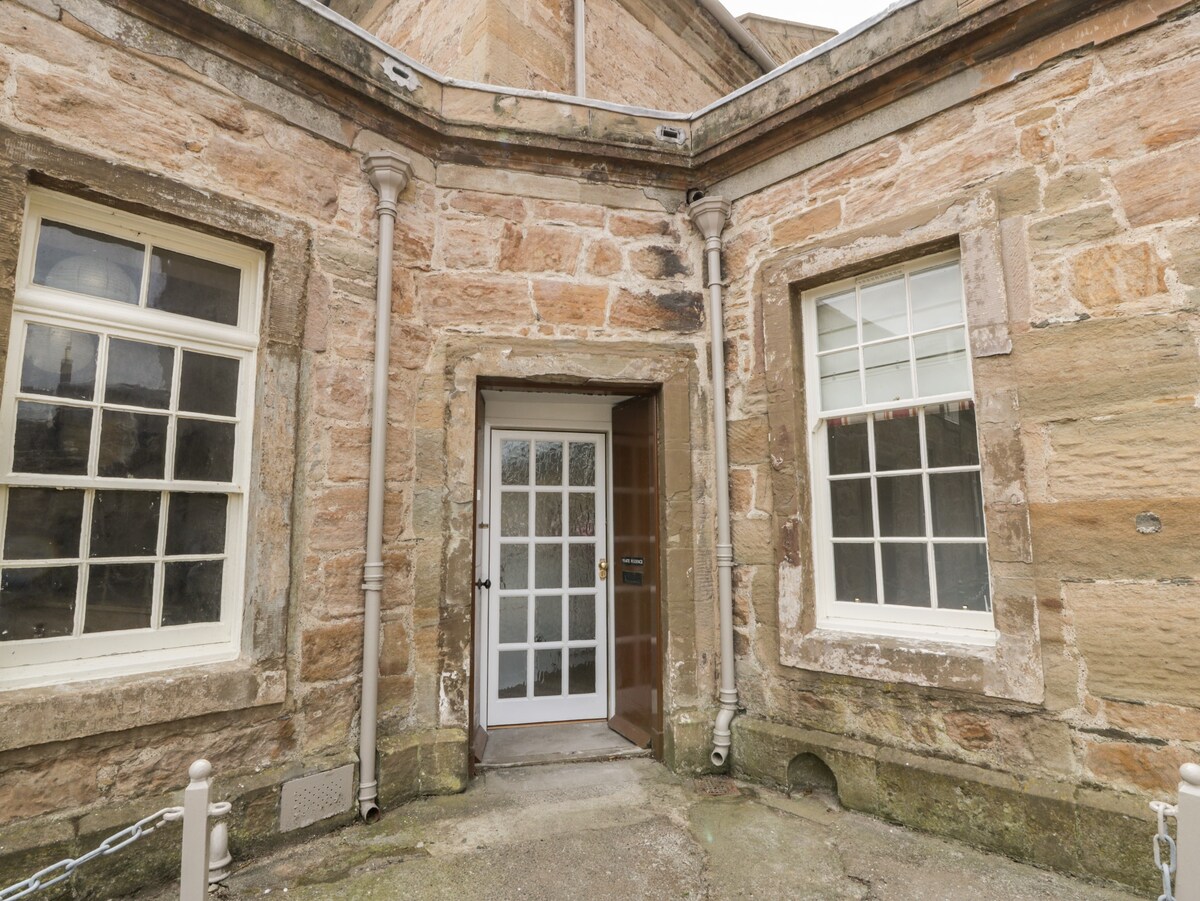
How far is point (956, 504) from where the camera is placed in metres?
3.26

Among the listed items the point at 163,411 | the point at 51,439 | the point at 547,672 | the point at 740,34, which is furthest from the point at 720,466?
the point at 740,34

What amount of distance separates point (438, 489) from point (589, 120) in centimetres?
244

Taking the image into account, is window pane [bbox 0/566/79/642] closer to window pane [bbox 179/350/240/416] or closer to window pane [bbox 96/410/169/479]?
window pane [bbox 96/410/169/479]

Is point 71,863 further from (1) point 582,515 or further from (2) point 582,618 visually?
(1) point 582,515

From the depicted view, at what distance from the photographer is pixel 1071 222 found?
9.62 feet

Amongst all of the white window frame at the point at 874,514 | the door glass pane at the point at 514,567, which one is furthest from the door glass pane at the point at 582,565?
the white window frame at the point at 874,514

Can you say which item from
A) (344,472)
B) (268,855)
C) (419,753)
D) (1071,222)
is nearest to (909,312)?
(1071,222)

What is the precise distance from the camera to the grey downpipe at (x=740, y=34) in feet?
21.6

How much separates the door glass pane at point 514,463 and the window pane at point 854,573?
207 centimetres

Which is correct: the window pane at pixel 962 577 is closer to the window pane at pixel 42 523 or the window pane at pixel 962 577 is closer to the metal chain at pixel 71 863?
the metal chain at pixel 71 863

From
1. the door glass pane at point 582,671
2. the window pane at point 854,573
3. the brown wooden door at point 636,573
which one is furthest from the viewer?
the door glass pane at point 582,671

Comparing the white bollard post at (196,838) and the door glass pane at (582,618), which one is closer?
the white bollard post at (196,838)

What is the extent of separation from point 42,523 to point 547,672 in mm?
2924

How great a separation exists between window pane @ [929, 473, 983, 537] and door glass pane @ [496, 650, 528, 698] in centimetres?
272
